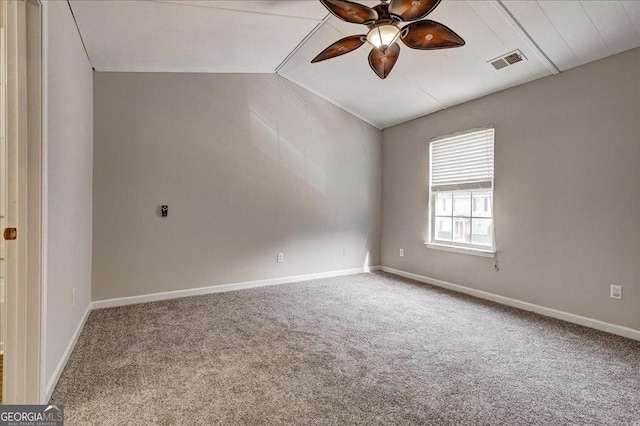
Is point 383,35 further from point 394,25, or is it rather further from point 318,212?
A: point 318,212

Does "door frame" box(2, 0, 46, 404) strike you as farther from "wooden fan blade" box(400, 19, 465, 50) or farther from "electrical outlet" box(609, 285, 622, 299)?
"electrical outlet" box(609, 285, 622, 299)

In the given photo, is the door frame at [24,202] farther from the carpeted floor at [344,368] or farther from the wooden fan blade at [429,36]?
the wooden fan blade at [429,36]

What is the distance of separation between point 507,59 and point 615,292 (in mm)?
2345

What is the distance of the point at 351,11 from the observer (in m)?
2.10

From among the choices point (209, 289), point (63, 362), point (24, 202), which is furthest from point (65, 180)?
point (209, 289)

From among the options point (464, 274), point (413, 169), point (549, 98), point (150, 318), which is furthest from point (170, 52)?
point (464, 274)

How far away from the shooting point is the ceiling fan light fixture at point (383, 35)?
7.16 feet

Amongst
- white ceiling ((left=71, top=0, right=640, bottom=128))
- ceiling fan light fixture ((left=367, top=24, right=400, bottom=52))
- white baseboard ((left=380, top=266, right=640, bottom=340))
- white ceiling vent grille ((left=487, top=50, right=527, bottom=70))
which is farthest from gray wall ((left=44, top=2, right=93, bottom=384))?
white baseboard ((left=380, top=266, right=640, bottom=340))

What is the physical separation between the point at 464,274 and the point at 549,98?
2.17 m

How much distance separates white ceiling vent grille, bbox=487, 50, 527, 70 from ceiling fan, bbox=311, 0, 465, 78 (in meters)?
1.17

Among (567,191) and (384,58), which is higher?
(384,58)

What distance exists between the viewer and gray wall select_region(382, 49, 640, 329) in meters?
2.75

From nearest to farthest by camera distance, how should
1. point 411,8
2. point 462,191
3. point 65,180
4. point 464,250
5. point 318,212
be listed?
point 411,8 → point 65,180 → point 464,250 → point 462,191 → point 318,212

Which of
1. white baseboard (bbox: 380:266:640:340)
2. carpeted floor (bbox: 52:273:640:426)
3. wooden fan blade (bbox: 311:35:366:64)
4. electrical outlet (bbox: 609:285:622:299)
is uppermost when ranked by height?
wooden fan blade (bbox: 311:35:366:64)
